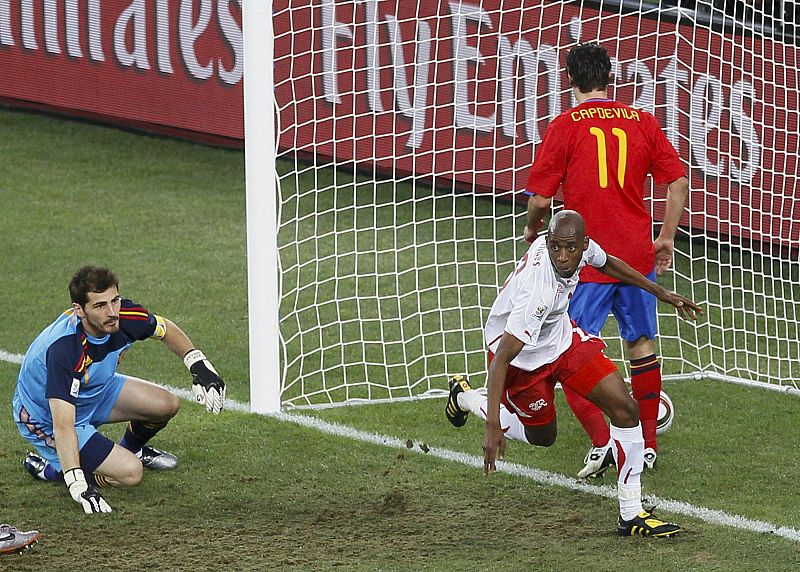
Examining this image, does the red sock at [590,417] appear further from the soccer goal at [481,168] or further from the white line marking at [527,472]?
the soccer goal at [481,168]

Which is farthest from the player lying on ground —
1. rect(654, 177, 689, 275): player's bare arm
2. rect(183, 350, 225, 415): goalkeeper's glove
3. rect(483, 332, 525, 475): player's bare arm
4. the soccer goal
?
the soccer goal

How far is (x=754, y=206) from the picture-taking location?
30.2 feet

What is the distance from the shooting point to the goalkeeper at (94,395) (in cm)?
570

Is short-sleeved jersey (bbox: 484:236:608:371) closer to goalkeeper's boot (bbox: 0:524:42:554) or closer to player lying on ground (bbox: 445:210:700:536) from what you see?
player lying on ground (bbox: 445:210:700:536)

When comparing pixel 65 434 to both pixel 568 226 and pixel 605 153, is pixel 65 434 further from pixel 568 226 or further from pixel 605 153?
pixel 605 153

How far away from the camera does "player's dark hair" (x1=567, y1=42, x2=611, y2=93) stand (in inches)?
236

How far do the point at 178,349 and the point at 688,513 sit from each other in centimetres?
235

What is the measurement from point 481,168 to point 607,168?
4020mm

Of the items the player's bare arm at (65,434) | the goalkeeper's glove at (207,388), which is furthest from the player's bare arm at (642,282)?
the player's bare arm at (65,434)

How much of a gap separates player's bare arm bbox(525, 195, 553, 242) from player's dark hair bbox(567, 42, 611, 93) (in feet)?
1.71

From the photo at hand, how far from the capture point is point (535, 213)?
20.2 ft

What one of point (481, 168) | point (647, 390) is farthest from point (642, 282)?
point (481, 168)

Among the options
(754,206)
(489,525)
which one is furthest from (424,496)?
(754,206)

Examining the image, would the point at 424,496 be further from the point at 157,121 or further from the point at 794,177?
the point at 157,121
